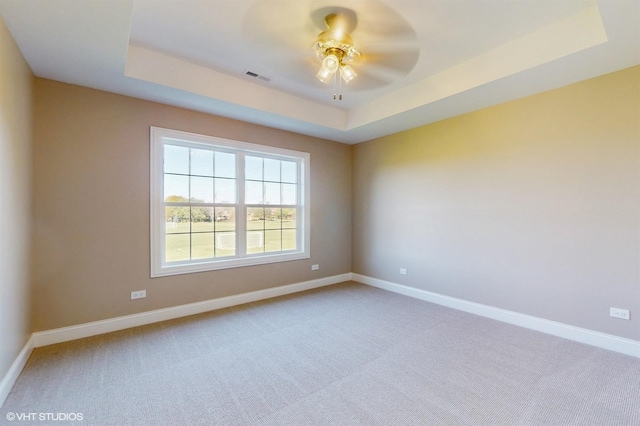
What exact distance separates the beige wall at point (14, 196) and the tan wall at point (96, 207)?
7.9 inches

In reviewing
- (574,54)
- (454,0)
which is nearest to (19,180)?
(454,0)

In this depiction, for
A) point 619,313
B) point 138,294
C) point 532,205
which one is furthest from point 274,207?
point 619,313

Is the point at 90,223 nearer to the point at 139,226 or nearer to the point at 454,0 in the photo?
the point at 139,226

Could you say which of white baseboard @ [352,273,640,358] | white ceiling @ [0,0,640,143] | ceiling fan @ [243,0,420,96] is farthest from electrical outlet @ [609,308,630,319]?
ceiling fan @ [243,0,420,96]

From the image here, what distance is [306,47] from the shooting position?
8.80 feet

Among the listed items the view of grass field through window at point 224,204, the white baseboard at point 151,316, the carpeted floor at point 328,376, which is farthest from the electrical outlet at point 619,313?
the view of grass field through window at point 224,204

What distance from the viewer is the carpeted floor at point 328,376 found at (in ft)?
6.03

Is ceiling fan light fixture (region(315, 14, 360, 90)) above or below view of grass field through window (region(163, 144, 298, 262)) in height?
above

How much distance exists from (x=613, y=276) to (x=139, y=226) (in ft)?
16.5

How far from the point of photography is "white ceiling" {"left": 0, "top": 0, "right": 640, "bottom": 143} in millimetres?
2105

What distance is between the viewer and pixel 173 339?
2.91 metres

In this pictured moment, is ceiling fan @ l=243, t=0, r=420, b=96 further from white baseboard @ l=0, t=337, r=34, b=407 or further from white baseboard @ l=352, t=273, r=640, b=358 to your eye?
white baseboard @ l=0, t=337, r=34, b=407

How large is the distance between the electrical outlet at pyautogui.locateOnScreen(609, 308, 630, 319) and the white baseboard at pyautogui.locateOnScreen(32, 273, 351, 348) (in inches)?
145

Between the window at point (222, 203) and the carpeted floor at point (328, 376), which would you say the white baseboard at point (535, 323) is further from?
the window at point (222, 203)
